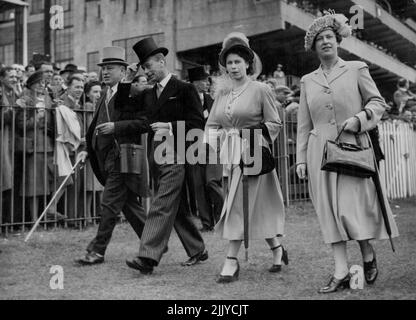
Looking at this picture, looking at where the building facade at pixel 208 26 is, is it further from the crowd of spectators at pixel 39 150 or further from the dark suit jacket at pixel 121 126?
the dark suit jacket at pixel 121 126

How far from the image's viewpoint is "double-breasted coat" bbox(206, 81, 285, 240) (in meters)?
5.79

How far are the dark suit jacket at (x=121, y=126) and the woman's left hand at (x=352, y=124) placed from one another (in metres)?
2.20

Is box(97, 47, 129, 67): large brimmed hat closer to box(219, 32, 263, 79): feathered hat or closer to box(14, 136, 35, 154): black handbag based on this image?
box(219, 32, 263, 79): feathered hat

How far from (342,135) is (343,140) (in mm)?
41

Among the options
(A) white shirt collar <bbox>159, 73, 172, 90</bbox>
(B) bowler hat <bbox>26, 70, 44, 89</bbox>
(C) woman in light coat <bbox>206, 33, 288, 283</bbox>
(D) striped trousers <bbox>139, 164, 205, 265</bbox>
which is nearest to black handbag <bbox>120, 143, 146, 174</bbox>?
(D) striped trousers <bbox>139, 164, 205, 265</bbox>

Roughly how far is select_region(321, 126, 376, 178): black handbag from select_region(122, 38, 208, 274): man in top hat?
5.65ft

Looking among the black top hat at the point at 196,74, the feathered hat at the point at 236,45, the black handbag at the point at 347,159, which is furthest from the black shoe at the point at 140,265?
the black top hat at the point at 196,74

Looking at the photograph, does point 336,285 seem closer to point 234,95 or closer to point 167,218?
point 167,218

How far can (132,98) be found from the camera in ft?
21.6

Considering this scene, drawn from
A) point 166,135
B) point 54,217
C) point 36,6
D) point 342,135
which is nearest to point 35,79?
point 54,217

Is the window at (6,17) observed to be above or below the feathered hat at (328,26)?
above

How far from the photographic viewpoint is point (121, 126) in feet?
21.0

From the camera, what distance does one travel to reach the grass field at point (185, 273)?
496cm

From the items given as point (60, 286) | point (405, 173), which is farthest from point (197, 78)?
point (405, 173)
